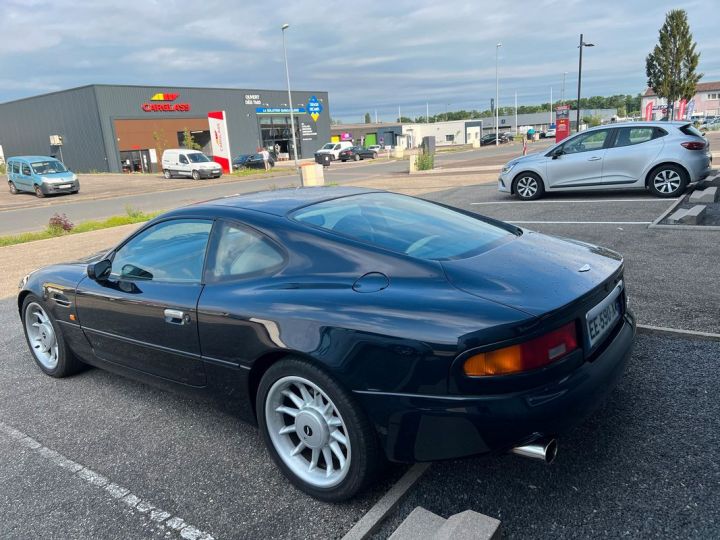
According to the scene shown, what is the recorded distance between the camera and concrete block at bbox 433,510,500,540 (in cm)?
206

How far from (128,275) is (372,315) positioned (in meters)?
1.91

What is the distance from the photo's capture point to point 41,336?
14.7 ft

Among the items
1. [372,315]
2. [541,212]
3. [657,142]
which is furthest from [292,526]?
[657,142]

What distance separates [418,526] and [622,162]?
1099 cm

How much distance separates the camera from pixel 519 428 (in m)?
2.21

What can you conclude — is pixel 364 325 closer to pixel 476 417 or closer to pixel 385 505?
pixel 476 417

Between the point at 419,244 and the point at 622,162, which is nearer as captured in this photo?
the point at 419,244

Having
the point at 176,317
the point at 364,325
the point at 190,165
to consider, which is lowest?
the point at 190,165

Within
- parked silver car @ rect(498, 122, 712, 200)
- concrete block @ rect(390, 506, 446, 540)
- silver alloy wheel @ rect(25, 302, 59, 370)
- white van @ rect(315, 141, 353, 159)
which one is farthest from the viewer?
white van @ rect(315, 141, 353, 159)

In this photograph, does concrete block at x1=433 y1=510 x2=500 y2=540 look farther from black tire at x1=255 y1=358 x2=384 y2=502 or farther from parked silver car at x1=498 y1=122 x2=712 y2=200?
parked silver car at x1=498 y1=122 x2=712 y2=200

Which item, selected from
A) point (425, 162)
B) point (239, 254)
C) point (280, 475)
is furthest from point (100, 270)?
point (425, 162)

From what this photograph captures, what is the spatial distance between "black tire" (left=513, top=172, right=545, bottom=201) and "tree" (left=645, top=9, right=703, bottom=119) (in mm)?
31482

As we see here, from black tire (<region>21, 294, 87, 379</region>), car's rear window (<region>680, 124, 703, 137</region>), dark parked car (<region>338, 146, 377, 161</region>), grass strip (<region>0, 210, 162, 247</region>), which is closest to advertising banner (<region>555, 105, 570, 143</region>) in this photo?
car's rear window (<region>680, 124, 703, 137</region>)

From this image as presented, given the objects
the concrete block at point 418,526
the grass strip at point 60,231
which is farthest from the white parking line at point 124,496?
the grass strip at point 60,231
